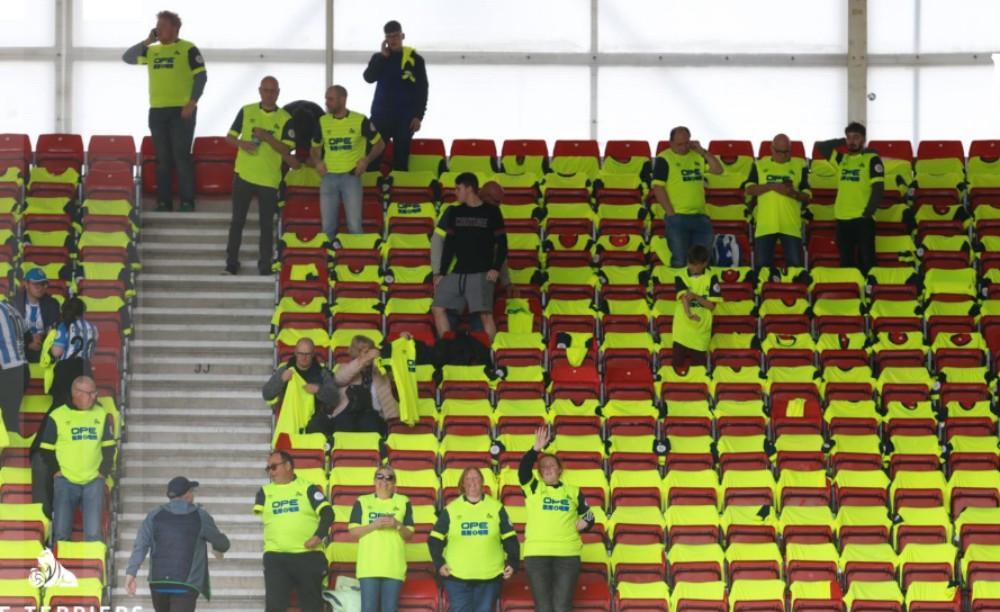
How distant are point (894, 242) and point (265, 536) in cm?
722

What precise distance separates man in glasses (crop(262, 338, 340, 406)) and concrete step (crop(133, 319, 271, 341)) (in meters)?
1.82

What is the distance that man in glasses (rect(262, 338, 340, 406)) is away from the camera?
1578 cm

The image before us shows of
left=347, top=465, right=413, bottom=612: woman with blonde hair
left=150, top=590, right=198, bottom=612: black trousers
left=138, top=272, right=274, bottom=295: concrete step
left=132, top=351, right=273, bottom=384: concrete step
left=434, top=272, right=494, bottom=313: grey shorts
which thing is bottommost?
left=150, top=590, right=198, bottom=612: black trousers

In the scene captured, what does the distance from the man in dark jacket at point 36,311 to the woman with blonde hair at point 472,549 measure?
3925mm

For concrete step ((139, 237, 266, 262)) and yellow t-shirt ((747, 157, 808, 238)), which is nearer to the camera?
yellow t-shirt ((747, 157, 808, 238))

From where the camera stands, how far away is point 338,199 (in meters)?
18.4

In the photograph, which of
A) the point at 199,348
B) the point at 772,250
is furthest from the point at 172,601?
the point at 772,250

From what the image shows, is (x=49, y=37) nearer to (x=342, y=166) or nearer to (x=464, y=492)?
(x=342, y=166)

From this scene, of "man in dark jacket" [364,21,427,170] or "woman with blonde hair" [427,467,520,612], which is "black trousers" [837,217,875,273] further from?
"woman with blonde hair" [427,467,520,612]

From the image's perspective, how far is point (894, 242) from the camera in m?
18.8

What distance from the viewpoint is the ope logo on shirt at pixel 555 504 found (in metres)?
14.7

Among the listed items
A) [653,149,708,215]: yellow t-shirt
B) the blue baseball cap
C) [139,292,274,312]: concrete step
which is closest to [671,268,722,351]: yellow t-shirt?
[653,149,708,215]: yellow t-shirt

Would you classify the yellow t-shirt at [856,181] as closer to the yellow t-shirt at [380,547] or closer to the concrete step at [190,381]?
the concrete step at [190,381]

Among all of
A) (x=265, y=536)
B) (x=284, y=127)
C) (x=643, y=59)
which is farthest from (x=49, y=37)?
(x=265, y=536)
